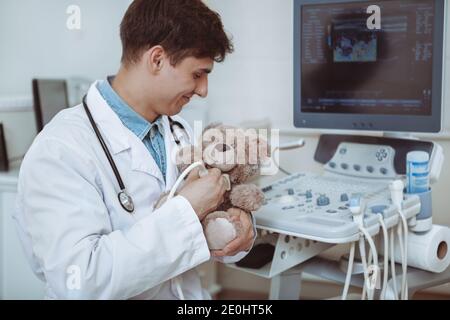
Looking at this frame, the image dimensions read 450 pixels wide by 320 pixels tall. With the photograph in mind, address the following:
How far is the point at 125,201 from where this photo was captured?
0.86 metres

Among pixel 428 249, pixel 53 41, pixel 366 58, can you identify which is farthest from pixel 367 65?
pixel 53 41

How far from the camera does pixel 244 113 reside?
3.90 ft

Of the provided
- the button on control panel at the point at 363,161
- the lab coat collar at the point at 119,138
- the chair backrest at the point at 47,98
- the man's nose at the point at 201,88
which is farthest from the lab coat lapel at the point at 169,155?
the button on control panel at the point at 363,161

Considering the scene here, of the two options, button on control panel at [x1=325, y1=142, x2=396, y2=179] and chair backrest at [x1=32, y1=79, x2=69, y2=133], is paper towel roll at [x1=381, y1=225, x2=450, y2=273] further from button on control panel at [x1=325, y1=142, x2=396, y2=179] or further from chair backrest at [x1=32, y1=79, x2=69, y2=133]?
chair backrest at [x1=32, y1=79, x2=69, y2=133]

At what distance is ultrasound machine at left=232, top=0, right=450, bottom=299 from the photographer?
1.06 meters

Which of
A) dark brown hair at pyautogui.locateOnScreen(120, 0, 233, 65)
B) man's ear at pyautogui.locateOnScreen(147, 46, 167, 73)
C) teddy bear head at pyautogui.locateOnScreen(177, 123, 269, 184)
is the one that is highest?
dark brown hair at pyautogui.locateOnScreen(120, 0, 233, 65)

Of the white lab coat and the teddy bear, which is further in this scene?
the teddy bear

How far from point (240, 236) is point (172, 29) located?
35 cm

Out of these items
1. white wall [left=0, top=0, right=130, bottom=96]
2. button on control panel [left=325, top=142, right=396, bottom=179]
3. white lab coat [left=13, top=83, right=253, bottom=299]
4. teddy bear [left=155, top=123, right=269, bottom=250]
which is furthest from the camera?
button on control panel [left=325, top=142, right=396, bottom=179]

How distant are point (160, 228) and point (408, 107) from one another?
0.61m

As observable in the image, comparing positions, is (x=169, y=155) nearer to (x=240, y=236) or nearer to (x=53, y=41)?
(x=240, y=236)

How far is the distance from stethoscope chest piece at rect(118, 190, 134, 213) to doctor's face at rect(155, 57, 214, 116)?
163 millimetres

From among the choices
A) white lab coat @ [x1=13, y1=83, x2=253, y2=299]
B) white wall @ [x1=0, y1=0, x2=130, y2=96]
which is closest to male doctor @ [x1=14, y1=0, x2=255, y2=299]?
white lab coat @ [x1=13, y1=83, x2=253, y2=299]
